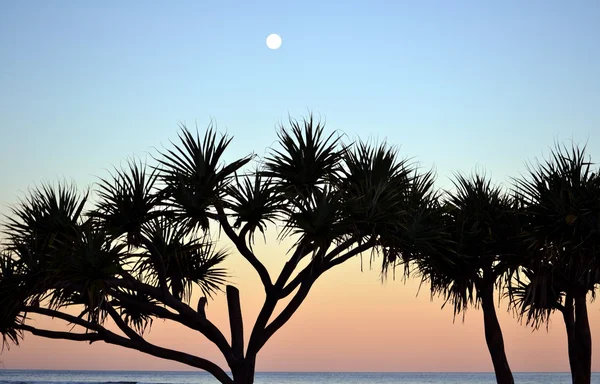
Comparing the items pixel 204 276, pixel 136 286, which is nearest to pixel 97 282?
pixel 136 286

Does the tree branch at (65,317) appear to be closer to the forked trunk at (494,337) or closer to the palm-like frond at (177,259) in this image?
the palm-like frond at (177,259)

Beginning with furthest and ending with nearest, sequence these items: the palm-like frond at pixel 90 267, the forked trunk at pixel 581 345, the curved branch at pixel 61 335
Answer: the forked trunk at pixel 581 345
the curved branch at pixel 61 335
the palm-like frond at pixel 90 267

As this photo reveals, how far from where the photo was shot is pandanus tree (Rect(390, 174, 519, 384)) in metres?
18.2

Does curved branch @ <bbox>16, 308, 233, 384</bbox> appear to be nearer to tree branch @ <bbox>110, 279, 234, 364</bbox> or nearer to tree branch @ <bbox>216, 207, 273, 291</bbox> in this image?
tree branch @ <bbox>110, 279, 234, 364</bbox>

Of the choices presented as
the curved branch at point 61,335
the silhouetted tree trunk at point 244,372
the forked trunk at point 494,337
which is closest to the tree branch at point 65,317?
the curved branch at point 61,335

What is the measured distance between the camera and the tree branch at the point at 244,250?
49.8 ft

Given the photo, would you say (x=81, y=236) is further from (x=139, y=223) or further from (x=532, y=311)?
(x=532, y=311)

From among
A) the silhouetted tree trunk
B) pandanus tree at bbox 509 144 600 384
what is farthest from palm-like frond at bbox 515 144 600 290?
the silhouetted tree trunk

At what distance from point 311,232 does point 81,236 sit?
4068mm

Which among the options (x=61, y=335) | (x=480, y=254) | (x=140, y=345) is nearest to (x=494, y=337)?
(x=480, y=254)

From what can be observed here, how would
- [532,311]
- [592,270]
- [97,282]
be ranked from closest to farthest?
[97,282]
[592,270]
[532,311]

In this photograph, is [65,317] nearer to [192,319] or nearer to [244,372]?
[192,319]

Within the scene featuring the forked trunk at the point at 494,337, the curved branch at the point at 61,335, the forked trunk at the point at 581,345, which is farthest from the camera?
the forked trunk at the point at 581,345

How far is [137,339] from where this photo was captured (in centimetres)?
1534
